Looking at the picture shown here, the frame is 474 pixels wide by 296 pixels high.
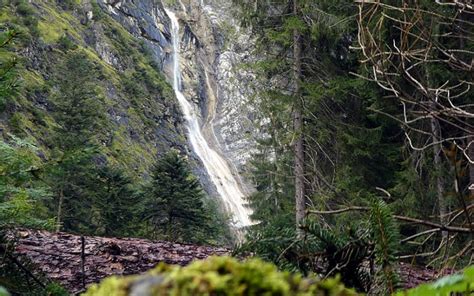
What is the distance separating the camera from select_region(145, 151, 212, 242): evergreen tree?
14523 mm

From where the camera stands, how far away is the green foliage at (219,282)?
1.95ft

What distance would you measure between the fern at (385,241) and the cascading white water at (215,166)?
43786 mm

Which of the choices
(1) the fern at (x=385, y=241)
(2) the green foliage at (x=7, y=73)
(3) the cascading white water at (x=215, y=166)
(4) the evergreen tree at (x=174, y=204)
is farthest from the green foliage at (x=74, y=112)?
(3) the cascading white water at (x=215, y=166)

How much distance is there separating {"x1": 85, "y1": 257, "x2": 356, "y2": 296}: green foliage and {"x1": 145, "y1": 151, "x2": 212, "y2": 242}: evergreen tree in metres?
13.4

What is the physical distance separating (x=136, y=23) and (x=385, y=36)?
6046cm

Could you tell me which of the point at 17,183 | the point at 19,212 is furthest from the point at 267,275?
the point at 17,183

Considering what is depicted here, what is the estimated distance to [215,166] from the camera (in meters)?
55.3

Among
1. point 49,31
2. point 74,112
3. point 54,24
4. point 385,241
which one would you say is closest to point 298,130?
point 385,241

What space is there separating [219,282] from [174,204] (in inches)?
554

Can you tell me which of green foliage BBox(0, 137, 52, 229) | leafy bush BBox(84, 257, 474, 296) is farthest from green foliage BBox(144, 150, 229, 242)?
leafy bush BBox(84, 257, 474, 296)

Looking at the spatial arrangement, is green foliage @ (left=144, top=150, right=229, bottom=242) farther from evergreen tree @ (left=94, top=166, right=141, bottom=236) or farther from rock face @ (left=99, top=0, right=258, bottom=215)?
rock face @ (left=99, top=0, right=258, bottom=215)

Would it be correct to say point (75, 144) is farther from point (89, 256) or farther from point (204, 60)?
point (204, 60)

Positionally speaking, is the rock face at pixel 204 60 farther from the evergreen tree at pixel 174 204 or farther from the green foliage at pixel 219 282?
the green foliage at pixel 219 282

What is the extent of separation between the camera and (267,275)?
2.07ft
